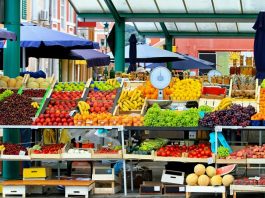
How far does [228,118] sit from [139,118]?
1702 millimetres

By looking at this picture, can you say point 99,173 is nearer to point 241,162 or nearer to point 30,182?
point 30,182

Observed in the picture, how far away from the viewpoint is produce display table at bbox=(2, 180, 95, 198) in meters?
16.3

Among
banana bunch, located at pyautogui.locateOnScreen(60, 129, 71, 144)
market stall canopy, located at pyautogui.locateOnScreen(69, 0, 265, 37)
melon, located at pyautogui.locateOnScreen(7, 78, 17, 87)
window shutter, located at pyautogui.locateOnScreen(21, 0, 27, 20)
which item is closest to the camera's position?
melon, located at pyautogui.locateOnScreen(7, 78, 17, 87)

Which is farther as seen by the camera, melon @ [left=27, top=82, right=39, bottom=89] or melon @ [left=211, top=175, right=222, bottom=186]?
melon @ [left=27, top=82, right=39, bottom=89]

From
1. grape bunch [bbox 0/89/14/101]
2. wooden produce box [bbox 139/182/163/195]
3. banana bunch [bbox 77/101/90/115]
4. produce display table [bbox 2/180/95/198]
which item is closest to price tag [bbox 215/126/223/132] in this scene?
wooden produce box [bbox 139/182/163/195]

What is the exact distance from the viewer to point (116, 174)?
17672 mm

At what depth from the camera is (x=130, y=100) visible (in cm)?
1792

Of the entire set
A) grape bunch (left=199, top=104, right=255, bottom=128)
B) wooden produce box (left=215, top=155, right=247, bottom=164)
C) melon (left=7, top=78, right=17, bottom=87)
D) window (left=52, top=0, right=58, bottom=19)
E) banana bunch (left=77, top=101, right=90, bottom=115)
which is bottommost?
wooden produce box (left=215, top=155, right=247, bottom=164)

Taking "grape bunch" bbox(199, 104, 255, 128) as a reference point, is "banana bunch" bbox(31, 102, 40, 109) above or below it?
above

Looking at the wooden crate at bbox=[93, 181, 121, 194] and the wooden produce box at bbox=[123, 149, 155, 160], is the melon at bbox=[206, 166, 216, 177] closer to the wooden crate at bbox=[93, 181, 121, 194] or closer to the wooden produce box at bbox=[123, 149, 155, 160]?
the wooden produce box at bbox=[123, 149, 155, 160]

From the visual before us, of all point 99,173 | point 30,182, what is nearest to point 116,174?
point 99,173

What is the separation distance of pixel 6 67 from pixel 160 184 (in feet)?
14.5

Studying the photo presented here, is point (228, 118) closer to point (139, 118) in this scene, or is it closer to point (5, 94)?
point (139, 118)

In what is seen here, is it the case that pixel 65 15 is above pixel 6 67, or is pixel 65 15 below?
above
